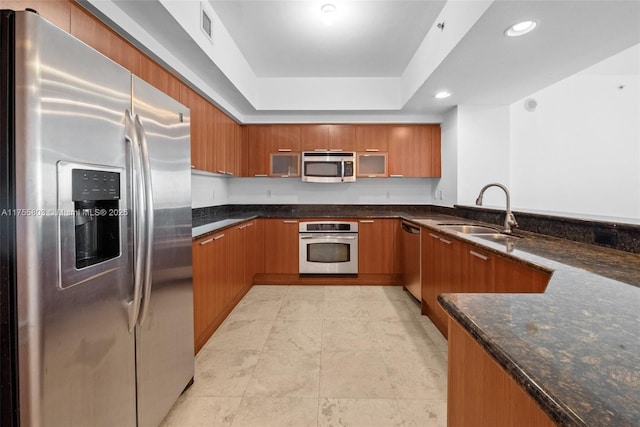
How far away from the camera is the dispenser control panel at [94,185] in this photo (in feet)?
3.18

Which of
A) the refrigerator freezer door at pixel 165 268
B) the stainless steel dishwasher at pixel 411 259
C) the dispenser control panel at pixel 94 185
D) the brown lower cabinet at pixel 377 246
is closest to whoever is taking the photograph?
the dispenser control panel at pixel 94 185

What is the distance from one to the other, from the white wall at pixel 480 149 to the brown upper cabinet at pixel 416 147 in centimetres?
57

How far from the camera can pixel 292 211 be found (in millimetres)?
4422

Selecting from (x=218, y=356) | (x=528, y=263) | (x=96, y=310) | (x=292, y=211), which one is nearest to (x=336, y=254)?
(x=292, y=211)

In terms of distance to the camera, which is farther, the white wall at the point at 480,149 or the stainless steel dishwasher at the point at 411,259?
the white wall at the point at 480,149

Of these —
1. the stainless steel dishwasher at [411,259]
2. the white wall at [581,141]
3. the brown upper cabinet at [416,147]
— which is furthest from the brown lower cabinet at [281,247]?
the white wall at [581,141]

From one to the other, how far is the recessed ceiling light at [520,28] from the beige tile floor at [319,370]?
7.39ft

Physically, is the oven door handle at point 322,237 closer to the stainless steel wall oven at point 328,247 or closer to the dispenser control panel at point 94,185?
the stainless steel wall oven at point 328,247

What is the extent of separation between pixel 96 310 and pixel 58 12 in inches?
52.2

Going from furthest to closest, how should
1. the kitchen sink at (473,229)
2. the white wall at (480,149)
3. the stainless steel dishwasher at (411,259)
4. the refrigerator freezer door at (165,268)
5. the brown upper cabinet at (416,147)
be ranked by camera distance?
1. the brown upper cabinet at (416,147)
2. the white wall at (480,149)
3. the stainless steel dishwasher at (411,259)
4. the kitchen sink at (473,229)
5. the refrigerator freezer door at (165,268)

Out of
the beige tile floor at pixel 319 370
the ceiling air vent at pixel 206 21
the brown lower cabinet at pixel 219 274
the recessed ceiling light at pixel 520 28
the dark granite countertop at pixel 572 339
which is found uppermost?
the ceiling air vent at pixel 206 21

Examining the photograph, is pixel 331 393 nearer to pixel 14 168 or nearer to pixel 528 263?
pixel 528 263

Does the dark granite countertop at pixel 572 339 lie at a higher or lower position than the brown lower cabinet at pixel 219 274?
higher

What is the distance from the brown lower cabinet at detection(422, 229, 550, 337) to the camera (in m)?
1.41
